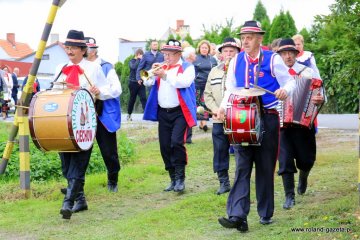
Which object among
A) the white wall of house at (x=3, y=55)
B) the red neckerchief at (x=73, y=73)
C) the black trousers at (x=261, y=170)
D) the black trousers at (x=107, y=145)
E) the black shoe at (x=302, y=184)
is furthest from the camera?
the white wall of house at (x=3, y=55)

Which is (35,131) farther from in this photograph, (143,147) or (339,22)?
(143,147)

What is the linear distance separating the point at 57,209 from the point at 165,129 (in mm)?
1897

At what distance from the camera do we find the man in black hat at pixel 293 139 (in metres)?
8.98

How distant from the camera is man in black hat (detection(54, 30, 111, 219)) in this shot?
8.75 meters

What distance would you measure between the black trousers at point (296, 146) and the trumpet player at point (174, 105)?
1.43 m

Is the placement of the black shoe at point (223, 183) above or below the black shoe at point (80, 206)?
above

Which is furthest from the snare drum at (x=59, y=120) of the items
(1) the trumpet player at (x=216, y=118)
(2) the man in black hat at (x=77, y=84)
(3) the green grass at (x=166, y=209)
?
(1) the trumpet player at (x=216, y=118)

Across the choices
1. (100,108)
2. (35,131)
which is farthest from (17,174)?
(35,131)

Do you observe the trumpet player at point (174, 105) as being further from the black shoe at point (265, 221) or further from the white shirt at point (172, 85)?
the black shoe at point (265, 221)

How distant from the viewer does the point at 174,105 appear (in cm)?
1016

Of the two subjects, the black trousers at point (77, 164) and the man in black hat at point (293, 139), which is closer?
the black trousers at point (77, 164)

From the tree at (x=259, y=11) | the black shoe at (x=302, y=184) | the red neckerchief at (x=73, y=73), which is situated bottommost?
the black shoe at (x=302, y=184)

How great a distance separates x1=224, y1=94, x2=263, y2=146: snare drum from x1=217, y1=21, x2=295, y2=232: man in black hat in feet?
0.61

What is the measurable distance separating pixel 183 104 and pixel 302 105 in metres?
1.78
